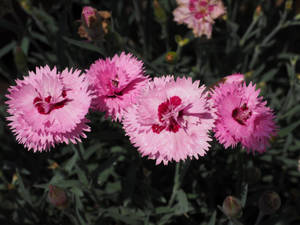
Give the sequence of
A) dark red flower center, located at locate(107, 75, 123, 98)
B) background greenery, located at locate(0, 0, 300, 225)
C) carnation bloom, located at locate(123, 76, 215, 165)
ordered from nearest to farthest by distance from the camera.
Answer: carnation bloom, located at locate(123, 76, 215, 165) < dark red flower center, located at locate(107, 75, 123, 98) < background greenery, located at locate(0, 0, 300, 225)

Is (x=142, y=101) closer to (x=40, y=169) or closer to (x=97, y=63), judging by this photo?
(x=97, y=63)

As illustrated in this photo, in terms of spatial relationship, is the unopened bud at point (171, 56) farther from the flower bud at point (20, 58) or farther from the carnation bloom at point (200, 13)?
the flower bud at point (20, 58)

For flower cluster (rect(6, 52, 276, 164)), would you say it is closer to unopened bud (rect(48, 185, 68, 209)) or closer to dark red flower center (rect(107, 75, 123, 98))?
dark red flower center (rect(107, 75, 123, 98))

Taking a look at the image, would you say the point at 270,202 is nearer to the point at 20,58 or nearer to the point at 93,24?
the point at 93,24

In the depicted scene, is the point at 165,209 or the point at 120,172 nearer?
the point at 165,209

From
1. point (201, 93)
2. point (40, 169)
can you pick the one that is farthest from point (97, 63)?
point (40, 169)

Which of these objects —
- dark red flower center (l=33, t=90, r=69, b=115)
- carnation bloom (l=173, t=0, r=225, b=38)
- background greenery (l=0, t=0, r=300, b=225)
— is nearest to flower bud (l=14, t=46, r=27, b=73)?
background greenery (l=0, t=0, r=300, b=225)
